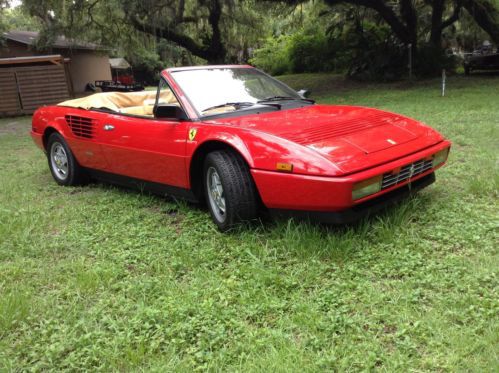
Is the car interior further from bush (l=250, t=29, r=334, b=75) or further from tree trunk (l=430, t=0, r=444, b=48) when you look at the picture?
bush (l=250, t=29, r=334, b=75)

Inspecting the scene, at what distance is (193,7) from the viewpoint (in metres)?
20.2

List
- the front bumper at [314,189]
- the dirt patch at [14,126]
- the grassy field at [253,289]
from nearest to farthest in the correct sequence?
the grassy field at [253,289] → the front bumper at [314,189] → the dirt patch at [14,126]

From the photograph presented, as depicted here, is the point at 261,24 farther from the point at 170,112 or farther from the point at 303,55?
the point at 170,112

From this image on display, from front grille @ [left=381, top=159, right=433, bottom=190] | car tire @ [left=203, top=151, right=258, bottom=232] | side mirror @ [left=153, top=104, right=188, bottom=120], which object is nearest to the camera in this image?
front grille @ [left=381, top=159, right=433, bottom=190]

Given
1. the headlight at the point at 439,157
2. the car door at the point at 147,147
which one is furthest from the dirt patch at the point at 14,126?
the headlight at the point at 439,157

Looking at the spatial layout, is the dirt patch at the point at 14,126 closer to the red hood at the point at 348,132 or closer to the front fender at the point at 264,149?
the front fender at the point at 264,149

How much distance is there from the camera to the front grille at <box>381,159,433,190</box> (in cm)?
334

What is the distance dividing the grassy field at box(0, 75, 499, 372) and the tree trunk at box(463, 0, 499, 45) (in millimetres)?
14885

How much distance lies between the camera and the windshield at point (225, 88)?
4295mm

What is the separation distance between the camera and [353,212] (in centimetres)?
326

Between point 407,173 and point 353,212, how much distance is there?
0.59 m

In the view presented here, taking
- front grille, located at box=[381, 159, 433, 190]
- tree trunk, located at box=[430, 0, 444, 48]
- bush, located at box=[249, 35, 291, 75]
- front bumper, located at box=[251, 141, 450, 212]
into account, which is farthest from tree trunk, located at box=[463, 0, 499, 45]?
front bumper, located at box=[251, 141, 450, 212]

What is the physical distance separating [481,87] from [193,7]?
40.1 feet

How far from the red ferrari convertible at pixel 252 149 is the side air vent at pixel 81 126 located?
12 mm
